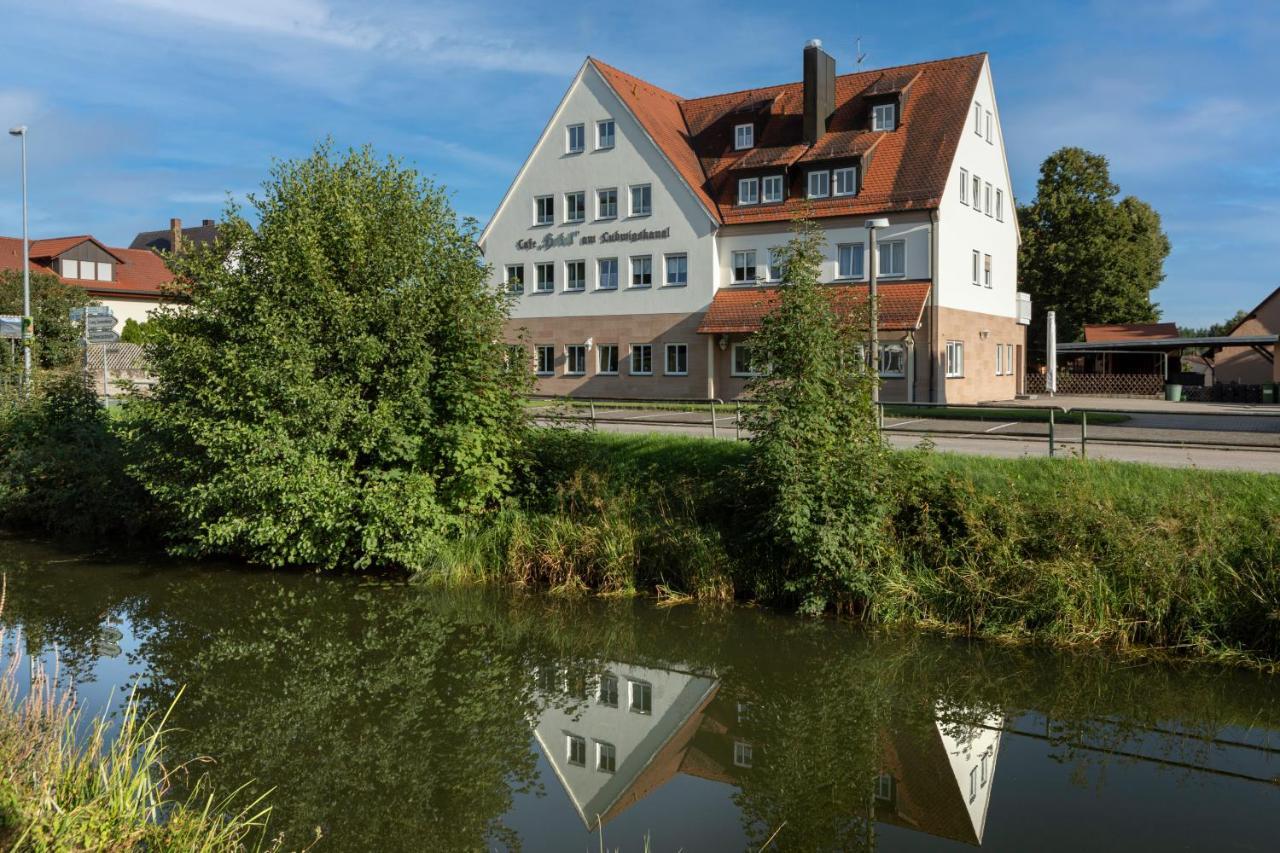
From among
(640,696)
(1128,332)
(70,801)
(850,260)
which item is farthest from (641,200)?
(70,801)

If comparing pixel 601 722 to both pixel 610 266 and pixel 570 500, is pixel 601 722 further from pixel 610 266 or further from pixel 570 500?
pixel 610 266

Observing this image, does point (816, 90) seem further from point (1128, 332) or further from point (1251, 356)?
point (1251, 356)

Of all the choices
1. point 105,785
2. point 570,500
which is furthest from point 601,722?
point 570,500

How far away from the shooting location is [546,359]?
4328cm

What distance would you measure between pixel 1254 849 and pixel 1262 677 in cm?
415

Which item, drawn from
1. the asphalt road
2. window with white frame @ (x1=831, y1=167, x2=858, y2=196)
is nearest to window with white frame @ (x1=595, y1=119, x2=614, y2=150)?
window with white frame @ (x1=831, y1=167, x2=858, y2=196)

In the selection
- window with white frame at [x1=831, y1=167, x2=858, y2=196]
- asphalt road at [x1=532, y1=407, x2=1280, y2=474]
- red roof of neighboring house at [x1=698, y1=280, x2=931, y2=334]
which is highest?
window with white frame at [x1=831, y1=167, x2=858, y2=196]

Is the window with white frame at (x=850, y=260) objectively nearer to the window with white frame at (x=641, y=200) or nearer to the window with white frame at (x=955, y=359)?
the window with white frame at (x=955, y=359)

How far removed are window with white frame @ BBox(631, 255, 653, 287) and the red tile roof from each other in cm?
330

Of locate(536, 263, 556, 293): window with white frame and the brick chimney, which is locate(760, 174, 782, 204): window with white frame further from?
locate(536, 263, 556, 293): window with white frame

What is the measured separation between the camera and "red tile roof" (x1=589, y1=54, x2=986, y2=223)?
3638 cm

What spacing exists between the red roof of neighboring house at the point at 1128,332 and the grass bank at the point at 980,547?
133ft

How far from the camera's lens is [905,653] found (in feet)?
39.1

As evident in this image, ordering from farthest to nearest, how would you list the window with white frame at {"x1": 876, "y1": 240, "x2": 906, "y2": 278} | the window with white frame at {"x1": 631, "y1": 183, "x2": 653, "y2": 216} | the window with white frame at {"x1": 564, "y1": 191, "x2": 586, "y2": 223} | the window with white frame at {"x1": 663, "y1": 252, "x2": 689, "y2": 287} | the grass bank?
the window with white frame at {"x1": 564, "y1": 191, "x2": 586, "y2": 223} < the window with white frame at {"x1": 631, "y1": 183, "x2": 653, "y2": 216} < the window with white frame at {"x1": 663, "y1": 252, "x2": 689, "y2": 287} < the window with white frame at {"x1": 876, "y1": 240, "x2": 906, "y2": 278} < the grass bank
